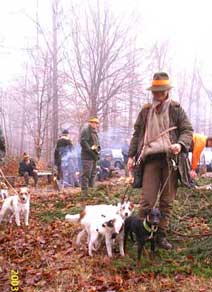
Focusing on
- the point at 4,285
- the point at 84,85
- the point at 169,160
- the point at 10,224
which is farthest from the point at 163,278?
the point at 84,85

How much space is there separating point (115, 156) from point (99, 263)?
16.9 metres

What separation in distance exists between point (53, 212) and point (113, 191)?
191cm

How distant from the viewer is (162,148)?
457cm

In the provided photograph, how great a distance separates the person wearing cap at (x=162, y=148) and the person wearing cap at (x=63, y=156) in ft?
27.4

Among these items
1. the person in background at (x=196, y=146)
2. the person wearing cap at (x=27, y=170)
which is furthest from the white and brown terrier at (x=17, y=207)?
the person wearing cap at (x=27, y=170)

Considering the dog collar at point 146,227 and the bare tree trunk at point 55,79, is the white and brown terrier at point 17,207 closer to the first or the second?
the dog collar at point 146,227

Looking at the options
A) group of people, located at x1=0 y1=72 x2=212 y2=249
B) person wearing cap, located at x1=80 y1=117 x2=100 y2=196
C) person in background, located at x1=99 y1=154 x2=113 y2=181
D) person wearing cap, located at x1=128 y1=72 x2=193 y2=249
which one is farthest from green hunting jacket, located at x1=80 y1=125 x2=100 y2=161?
person in background, located at x1=99 y1=154 x2=113 y2=181

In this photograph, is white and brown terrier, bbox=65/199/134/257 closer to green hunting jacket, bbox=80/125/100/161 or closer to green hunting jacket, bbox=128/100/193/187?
green hunting jacket, bbox=128/100/193/187

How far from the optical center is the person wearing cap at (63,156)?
1304cm

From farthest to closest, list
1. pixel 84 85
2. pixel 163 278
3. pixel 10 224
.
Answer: pixel 84 85
pixel 10 224
pixel 163 278

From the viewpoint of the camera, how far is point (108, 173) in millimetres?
17375

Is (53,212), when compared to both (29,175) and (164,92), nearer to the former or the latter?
(164,92)

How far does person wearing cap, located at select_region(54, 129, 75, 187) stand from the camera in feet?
42.8

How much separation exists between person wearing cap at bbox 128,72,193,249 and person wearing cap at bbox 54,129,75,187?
8354 mm
